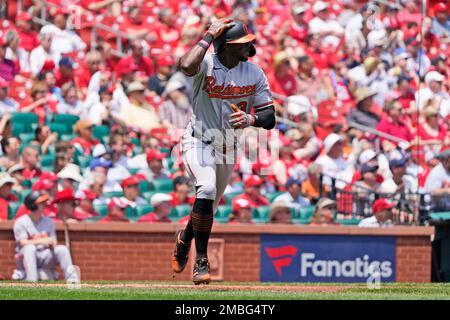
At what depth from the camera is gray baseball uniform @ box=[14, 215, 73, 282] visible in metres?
14.0

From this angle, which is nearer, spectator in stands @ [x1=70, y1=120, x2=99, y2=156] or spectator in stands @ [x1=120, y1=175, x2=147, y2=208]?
spectator in stands @ [x1=120, y1=175, x2=147, y2=208]

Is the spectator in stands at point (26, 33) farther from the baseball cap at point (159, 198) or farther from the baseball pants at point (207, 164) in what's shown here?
the baseball pants at point (207, 164)

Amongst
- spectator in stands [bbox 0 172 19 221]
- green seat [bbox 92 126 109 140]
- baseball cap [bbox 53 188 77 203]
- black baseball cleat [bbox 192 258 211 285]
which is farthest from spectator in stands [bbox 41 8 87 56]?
black baseball cleat [bbox 192 258 211 285]

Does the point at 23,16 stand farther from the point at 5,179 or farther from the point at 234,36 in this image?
the point at 234,36

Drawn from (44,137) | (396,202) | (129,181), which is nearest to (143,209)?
(129,181)

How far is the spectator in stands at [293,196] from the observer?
1577 cm

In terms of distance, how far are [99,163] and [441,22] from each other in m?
6.67

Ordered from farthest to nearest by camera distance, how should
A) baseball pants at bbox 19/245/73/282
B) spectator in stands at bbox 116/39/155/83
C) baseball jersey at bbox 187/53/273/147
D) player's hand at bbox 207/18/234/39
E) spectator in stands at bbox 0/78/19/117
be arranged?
spectator in stands at bbox 116/39/155/83, spectator in stands at bbox 0/78/19/117, baseball pants at bbox 19/245/73/282, baseball jersey at bbox 187/53/273/147, player's hand at bbox 207/18/234/39

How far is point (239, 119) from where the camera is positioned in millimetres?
9672

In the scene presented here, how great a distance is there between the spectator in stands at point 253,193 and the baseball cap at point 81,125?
2183 mm

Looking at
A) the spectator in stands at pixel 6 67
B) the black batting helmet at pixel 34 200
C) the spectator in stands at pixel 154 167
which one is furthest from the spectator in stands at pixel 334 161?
the spectator in stands at pixel 6 67

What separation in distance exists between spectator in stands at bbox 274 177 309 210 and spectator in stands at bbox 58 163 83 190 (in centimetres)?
250

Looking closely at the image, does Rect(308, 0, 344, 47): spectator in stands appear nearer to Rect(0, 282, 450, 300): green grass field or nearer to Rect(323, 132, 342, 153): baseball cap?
Rect(323, 132, 342, 153): baseball cap
